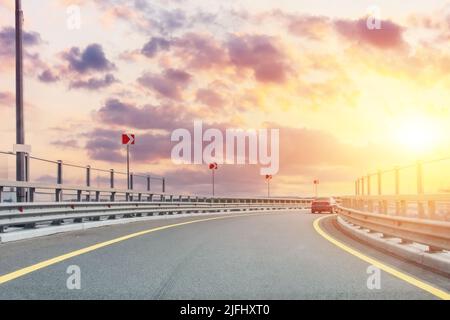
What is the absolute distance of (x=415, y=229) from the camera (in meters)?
10.4

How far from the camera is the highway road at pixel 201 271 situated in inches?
274

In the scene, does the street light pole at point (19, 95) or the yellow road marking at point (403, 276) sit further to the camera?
the street light pole at point (19, 95)

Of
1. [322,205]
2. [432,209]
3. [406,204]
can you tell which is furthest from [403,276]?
[322,205]

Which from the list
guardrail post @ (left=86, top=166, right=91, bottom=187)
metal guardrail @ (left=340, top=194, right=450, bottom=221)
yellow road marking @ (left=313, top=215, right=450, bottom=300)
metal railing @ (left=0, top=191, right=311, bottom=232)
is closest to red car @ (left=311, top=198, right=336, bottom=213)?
metal railing @ (left=0, top=191, right=311, bottom=232)

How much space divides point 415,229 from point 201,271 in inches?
159

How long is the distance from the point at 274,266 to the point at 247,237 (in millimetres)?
6098

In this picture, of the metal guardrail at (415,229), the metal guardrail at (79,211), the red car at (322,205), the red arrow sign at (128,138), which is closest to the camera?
the metal guardrail at (415,229)

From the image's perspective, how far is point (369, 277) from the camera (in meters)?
8.07

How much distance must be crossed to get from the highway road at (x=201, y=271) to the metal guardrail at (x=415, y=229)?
52 centimetres

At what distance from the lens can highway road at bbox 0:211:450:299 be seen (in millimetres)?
6957

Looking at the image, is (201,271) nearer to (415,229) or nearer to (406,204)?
(415,229)

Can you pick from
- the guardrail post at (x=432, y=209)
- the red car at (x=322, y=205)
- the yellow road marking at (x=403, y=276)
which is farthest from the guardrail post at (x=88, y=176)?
the red car at (x=322, y=205)

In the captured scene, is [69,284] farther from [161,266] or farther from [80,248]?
[80,248]

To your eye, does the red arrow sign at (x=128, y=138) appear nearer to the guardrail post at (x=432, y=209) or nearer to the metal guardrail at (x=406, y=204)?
the metal guardrail at (x=406, y=204)
